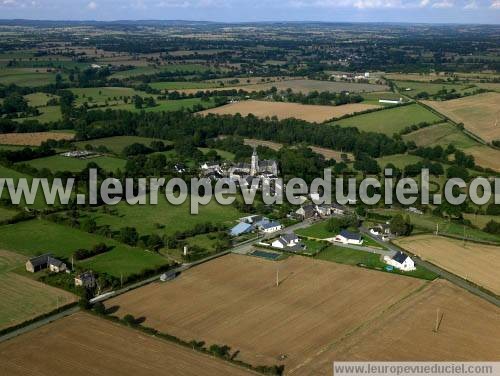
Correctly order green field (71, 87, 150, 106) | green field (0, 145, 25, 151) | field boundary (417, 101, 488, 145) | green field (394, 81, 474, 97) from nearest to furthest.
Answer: green field (0, 145, 25, 151), field boundary (417, 101, 488, 145), green field (71, 87, 150, 106), green field (394, 81, 474, 97)

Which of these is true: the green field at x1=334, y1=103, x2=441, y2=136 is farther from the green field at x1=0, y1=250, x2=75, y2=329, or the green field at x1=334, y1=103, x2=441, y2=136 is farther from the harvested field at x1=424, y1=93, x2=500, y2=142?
the green field at x1=0, y1=250, x2=75, y2=329

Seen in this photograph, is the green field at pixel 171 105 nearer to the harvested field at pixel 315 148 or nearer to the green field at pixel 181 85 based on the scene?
the green field at pixel 181 85

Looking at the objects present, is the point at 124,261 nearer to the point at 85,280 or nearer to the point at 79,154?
the point at 85,280

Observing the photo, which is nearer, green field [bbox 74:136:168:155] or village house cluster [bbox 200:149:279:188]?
village house cluster [bbox 200:149:279:188]

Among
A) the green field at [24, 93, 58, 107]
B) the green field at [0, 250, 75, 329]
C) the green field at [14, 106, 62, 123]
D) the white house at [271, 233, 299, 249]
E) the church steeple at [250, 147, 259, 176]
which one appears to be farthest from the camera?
the green field at [24, 93, 58, 107]

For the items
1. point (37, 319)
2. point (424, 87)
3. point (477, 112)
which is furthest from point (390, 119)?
point (37, 319)

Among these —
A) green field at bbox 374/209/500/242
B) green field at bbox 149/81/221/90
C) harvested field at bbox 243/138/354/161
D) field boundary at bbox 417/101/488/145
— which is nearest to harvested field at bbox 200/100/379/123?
field boundary at bbox 417/101/488/145

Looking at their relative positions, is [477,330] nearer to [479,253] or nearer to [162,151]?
[479,253]

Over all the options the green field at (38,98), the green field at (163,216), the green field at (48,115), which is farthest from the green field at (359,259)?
the green field at (38,98)
